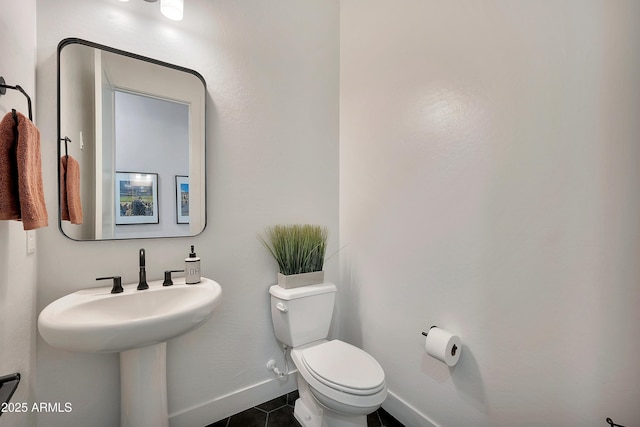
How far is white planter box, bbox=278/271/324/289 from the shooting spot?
1.61 metres

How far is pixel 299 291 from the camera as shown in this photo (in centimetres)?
158

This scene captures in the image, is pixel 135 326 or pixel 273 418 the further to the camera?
pixel 273 418

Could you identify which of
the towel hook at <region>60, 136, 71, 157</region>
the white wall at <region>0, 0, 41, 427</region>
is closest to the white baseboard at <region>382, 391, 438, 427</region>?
the white wall at <region>0, 0, 41, 427</region>

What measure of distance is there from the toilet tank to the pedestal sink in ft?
1.42

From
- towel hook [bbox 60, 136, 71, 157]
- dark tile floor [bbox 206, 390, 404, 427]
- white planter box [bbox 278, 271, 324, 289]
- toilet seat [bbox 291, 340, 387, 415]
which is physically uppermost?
towel hook [bbox 60, 136, 71, 157]

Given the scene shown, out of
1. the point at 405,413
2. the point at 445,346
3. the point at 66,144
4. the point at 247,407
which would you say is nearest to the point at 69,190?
the point at 66,144

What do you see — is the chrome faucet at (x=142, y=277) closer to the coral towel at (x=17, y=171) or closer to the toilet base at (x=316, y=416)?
the coral towel at (x=17, y=171)

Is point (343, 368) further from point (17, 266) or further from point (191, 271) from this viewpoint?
point (17, 266)

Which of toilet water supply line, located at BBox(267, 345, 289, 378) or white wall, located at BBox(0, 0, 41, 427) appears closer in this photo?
white wall, located at BBox(0, 0, 41, 427)

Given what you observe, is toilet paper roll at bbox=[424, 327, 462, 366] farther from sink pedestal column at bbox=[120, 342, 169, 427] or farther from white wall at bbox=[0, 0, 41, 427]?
white wall at bbox=[0, 0, 41, 427]

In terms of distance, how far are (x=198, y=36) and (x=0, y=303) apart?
4.80ft

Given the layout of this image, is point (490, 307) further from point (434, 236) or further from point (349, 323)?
point (349, 323)

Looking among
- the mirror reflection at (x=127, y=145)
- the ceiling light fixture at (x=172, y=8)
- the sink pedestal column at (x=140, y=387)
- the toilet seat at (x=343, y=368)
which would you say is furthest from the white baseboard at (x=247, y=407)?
the ceiling light fixture at (x=172, y=8)

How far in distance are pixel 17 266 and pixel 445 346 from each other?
171 cm
